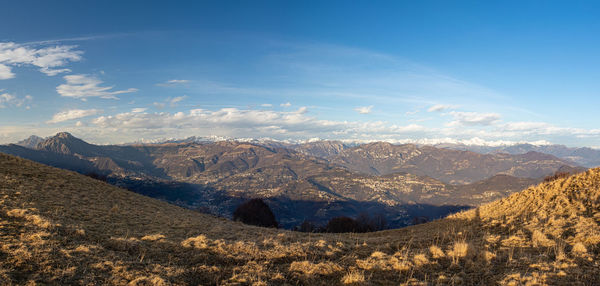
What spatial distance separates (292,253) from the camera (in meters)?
12.4

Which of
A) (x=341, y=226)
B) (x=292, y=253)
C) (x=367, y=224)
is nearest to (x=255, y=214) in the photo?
(x=341, y=226)

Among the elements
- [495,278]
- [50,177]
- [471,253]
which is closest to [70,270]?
[495,278]

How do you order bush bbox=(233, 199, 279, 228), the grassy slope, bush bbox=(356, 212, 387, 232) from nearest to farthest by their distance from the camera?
1. the grassy slope
2. bush bbox=(233, 199, 279, 228)
3. bush bbox=(356, 212, 387, 232)

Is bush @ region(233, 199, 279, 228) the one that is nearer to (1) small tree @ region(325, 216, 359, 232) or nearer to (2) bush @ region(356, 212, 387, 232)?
(1) small tree @ region(325, 216, 359, 232)

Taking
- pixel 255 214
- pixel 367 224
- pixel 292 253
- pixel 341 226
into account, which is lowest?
pixel 367 224

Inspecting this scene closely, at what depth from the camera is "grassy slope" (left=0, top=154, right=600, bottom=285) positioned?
8.99 meters

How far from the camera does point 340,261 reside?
38.1 ft

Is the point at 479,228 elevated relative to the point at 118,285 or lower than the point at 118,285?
lower

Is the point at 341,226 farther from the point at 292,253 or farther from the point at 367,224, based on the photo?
the point at 292,253

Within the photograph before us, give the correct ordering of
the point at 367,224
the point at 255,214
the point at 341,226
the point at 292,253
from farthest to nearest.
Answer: the point at 367,224 < the point at 255,214 < the point at 341,226 < the point at 292,253

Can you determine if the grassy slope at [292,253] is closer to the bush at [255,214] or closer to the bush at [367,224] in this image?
the bush at [255,214]

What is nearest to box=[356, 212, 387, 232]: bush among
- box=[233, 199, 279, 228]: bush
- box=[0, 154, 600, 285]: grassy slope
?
box=[233, 199, 279, 228]: bush

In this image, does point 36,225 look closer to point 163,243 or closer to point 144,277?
point 163,243

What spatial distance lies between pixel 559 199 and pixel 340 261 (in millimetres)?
17995
